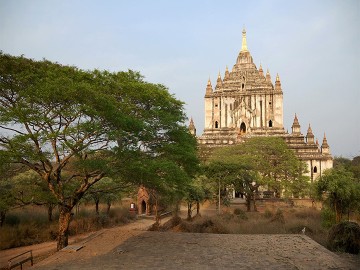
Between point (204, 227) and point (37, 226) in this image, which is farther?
point (37, 226)

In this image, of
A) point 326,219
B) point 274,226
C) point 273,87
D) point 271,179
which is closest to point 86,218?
point 274,226

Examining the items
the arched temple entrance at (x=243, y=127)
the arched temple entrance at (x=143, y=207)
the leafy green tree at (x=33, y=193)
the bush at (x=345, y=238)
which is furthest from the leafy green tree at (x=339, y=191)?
the arched temple entrance at (x=243, y=127)

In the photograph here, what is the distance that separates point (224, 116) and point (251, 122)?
4.56m

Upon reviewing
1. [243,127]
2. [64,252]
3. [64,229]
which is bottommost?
[64,252]

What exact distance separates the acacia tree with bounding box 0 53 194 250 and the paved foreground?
297 centimetres

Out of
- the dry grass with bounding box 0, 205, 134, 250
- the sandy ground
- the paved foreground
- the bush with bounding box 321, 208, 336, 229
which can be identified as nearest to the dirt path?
the sandy ground

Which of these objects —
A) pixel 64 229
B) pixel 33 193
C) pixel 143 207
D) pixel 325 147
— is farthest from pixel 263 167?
pixel 64 229

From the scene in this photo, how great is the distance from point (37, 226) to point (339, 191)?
18.2 metres

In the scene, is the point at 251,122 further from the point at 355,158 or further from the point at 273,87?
the point at 355,158

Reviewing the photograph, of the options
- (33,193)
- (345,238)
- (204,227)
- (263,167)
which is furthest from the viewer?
(263,167)

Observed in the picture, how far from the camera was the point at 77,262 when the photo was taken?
1184 cm

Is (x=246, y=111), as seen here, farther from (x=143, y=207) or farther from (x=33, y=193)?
(x=33, y=193)

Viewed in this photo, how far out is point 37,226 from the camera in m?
22.2

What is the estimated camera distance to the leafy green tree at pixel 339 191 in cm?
2069
